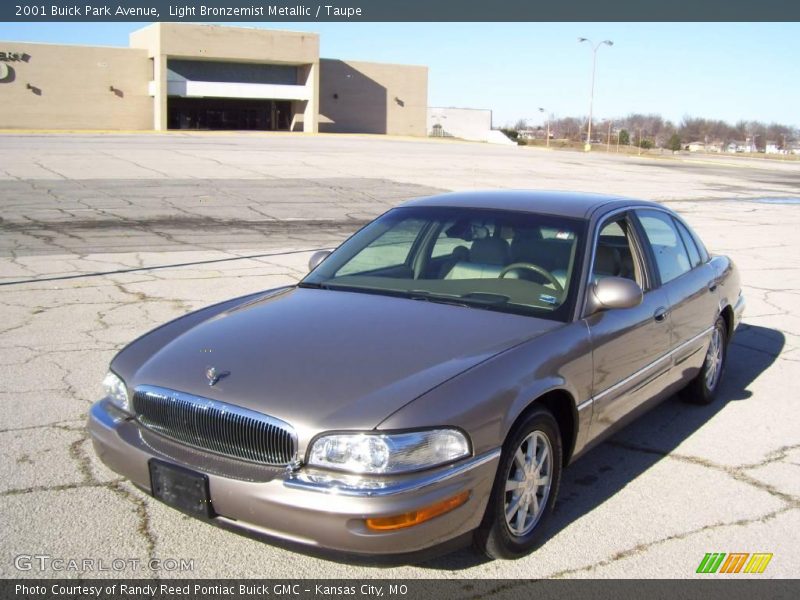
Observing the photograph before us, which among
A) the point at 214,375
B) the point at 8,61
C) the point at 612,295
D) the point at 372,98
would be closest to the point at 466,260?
the point at 612,295

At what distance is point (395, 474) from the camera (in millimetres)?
3156

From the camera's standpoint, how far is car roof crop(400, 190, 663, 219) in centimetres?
492

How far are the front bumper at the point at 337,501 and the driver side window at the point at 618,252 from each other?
1830 mm

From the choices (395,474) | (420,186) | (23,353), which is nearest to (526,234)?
(395,474)

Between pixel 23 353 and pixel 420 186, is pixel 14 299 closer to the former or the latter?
pixel 23 353

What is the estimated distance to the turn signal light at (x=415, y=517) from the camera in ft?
10.2

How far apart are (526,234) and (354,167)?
25159 mm

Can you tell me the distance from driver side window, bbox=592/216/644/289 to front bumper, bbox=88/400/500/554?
6.00 ft

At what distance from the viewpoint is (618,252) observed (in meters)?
5.08

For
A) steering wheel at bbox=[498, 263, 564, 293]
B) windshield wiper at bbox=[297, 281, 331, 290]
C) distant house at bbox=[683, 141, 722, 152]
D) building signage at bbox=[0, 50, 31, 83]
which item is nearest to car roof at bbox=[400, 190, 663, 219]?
steering wheel at bbox=[498, 263, 564, 293]

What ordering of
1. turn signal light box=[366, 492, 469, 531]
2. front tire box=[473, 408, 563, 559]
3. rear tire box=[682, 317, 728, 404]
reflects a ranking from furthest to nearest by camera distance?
rear tire box=[682, 317, 728, 404], front tire box=[473, 408, 563, 559], turn signal light box=[366, 492, 469, 531]

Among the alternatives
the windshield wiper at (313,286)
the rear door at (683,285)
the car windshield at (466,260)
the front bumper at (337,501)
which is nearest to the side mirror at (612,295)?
the car windshield at (466,260)

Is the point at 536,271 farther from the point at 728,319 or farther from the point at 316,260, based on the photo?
the point at 728,319

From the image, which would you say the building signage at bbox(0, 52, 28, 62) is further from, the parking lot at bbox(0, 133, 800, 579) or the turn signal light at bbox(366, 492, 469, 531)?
the turn signal light at bbox(366, 492, 469, 531)
